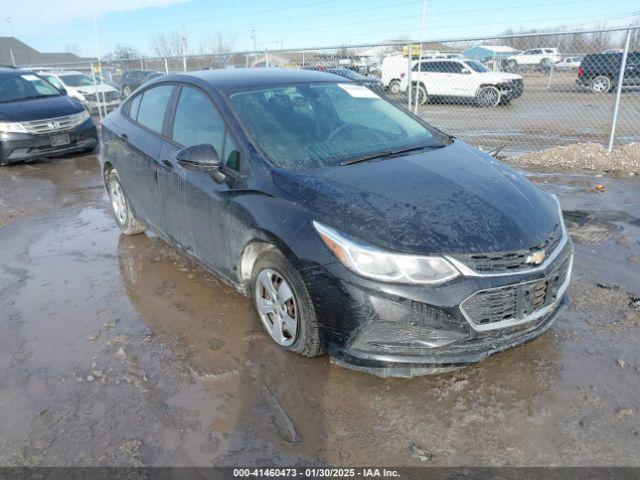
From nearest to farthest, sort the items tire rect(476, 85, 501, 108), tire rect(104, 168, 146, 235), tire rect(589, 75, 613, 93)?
tire rect(104, 168, 146, 235), tire rect(476, 85, 501, 108), tire rect(589, 75, 613, 93)

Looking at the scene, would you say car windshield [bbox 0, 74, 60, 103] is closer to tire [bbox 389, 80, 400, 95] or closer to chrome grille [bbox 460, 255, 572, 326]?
chrome grille [bbox 460, 255, 572, 326]

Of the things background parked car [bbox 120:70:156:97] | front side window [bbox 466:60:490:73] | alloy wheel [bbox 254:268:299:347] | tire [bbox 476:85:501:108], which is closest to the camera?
alloy wheel [bbox 254:268:299:347]

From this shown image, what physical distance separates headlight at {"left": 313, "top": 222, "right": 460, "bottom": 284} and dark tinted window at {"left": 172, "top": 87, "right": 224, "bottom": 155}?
4.47 feet

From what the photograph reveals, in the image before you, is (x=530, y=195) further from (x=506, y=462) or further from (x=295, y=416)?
(x=295, y=416)

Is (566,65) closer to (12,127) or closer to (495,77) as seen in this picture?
(495,77)

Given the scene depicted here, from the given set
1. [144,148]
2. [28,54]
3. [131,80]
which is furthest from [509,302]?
[28,54]

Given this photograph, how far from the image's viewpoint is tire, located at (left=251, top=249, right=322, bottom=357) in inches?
108

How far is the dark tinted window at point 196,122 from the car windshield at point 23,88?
7369 mm

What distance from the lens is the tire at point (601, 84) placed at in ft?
61.9

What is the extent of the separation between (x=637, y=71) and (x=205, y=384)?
59.4ft

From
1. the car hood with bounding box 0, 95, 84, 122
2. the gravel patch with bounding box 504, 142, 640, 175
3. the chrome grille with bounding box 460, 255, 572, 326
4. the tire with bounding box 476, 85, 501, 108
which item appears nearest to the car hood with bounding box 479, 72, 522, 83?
the tire with bounding box 476, 85, 501, 108

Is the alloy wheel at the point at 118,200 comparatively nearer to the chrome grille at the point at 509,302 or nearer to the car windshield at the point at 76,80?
the chrome grille at the point at 509,302

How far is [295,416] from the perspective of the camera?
2.56 m

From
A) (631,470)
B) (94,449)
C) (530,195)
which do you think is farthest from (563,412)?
(94,449)
